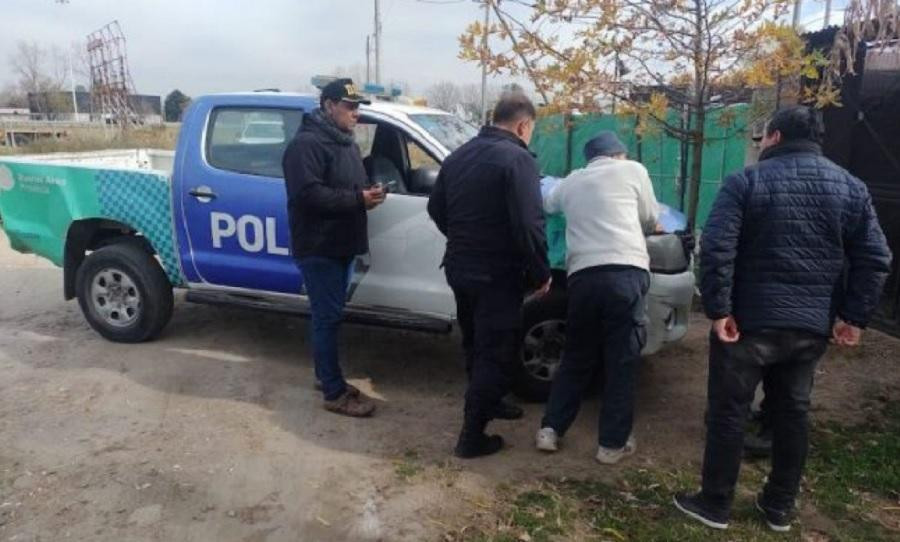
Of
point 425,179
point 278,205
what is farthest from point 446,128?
point 278,205

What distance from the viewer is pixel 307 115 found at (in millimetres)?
4234

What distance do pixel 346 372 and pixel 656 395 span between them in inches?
84.0

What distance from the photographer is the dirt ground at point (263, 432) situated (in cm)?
335

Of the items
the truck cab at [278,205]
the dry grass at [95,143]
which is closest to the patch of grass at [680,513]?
the truck cab at [278,205]

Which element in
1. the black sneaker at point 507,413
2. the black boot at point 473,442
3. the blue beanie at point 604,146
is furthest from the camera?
the black sneaker at point 507,413

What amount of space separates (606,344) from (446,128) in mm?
2076

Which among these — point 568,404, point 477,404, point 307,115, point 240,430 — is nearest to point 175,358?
point 240,430

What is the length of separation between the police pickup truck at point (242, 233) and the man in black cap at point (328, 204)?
436mm

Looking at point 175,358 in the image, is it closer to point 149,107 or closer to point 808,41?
point 808,41

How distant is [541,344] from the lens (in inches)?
180

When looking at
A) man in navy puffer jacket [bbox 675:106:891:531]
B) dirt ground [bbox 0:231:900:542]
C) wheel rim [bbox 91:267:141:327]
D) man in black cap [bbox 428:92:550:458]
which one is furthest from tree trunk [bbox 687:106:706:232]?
wheel rim [bbox 91:267:141:327]

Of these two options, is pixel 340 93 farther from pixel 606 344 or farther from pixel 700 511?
pixel 700 511

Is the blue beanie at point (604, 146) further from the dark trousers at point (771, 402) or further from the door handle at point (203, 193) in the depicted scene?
the door handle at point (203, 193)

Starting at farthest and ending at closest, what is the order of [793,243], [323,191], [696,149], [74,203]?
[696,149] < [74,203] < [323,191] < [793,243]
